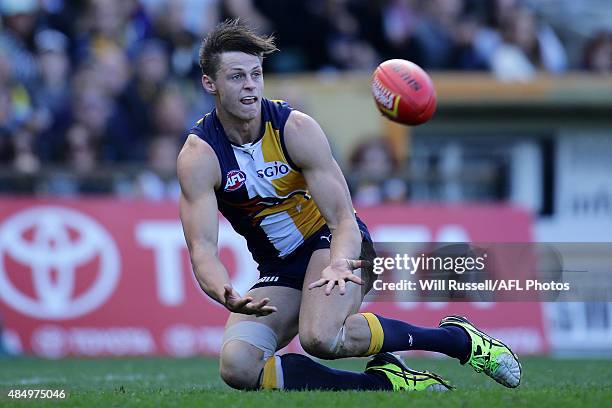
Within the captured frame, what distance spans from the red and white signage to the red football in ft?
15.7

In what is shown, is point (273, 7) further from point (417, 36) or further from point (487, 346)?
point (487, 346)

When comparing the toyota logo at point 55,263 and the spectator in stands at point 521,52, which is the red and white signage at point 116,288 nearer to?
the toyota logo at point 55,263

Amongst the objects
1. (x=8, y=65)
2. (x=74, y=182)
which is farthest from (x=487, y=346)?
(x=8, y=65)

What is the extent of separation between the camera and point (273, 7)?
15.9m

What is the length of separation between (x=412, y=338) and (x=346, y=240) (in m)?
0.71

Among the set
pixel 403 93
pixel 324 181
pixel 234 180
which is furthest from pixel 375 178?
pixel 324 181

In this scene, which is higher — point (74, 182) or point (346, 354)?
point (74, 182)

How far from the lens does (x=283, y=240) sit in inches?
300

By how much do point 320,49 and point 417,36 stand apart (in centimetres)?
131

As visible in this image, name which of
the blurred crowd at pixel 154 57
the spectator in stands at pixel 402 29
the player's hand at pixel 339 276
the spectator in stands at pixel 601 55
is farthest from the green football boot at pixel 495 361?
the spectator in stands at pixel 601 55

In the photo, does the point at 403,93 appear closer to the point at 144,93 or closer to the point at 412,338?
the point at 412,338

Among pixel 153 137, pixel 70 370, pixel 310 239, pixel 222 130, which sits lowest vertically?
pixel 70 370

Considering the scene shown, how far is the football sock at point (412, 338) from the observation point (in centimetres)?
695

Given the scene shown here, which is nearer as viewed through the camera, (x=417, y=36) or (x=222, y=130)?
(x=222, y=130)
